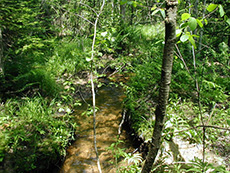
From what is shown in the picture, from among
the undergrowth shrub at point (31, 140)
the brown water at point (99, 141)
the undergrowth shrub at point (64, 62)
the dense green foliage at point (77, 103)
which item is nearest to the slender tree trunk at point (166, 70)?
the dense green foliage at point (77, 103)

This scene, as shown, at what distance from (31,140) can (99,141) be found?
1352mm

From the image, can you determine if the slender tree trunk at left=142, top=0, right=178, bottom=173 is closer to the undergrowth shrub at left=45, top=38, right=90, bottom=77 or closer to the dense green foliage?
the dense green foliage

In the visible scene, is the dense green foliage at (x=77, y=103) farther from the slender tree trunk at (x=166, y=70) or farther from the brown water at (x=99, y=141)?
the brown water at (x=99, y=141)

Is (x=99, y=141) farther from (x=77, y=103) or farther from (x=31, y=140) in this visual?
(x=31, y=140)

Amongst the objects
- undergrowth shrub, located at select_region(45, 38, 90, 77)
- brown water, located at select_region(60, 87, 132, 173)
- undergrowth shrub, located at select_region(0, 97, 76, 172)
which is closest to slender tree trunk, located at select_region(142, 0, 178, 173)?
brown water, located at select_region(60, 87, 132, 173)

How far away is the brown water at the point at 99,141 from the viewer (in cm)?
289

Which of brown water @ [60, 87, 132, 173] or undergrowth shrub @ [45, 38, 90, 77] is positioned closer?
brown water @ [60, 87, 132, 173]

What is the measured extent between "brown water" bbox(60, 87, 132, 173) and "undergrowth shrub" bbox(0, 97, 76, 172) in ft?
0.80

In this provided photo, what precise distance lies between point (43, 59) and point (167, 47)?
5913 millimetres

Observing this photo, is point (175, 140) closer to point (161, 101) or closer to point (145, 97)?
point (145, 97)

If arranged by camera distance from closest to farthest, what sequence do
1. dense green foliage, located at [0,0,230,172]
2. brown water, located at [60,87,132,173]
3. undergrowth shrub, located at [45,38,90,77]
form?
dense green foliage, located at [0,0,230,172] → brown water, located at [60,87,132,173] → undergrowth shrub, located at [45,38,90,77]

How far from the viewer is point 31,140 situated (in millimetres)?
2748

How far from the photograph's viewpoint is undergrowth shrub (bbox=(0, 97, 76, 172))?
2.49m

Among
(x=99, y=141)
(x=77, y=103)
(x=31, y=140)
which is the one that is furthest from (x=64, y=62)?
(x=31, y=140)
